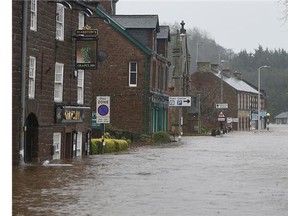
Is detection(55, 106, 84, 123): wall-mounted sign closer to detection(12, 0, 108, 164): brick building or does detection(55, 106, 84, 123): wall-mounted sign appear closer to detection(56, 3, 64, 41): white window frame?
detection(12, 0, 108, 164): brick building

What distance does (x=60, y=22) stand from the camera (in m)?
28.1

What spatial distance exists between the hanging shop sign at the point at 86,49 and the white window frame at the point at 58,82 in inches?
29.7

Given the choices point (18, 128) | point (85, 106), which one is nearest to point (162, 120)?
point (85, 106)

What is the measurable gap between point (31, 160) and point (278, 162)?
10.4 meters

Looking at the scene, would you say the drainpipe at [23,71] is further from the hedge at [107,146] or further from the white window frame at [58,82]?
the hedge at [107,146]

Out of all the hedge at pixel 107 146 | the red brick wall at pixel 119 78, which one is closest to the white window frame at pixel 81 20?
the hedge at pixel 107 146

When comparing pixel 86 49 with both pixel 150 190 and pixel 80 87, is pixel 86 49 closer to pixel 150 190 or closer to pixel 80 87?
pixel 80 87

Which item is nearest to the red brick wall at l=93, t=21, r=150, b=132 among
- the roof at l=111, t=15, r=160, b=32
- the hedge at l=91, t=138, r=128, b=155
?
the roof at l=111, t=15, r=160, b=32

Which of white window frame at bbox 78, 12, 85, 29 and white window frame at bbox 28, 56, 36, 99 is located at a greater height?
white window frame at bbox 78, 12, 85, 29

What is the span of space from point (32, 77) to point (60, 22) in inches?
159

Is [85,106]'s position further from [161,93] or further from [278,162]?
[161,93]

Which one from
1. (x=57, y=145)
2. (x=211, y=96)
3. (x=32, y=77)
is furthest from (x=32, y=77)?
(x=211, y=96)

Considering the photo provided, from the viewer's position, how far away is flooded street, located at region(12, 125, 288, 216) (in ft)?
41.4

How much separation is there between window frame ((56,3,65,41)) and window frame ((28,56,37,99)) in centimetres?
299
